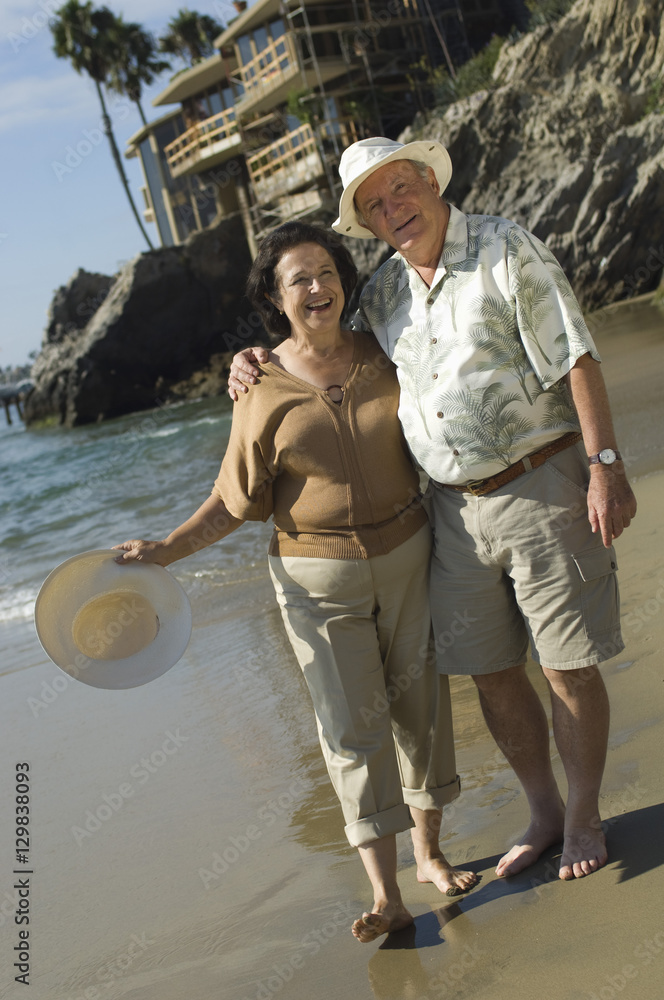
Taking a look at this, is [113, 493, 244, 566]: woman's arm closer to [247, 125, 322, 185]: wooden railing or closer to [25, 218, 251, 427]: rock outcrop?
[247, 125, 322, 185]: wooden railing

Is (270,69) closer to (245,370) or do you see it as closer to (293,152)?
(293,152)

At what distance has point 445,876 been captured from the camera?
2.71 metres

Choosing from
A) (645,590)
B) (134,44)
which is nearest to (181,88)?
(134,44)

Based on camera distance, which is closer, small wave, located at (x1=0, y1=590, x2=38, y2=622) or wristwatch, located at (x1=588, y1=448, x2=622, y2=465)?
wristwatch, located at (x1=588, y1=448, x2=622, y2=465)

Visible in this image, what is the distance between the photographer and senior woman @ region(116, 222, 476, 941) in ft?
8.78

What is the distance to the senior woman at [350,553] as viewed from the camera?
268 centimetres

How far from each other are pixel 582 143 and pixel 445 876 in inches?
810

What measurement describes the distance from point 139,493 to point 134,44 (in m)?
36.6

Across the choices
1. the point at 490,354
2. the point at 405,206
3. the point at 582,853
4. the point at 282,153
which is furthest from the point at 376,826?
the point at 282,153

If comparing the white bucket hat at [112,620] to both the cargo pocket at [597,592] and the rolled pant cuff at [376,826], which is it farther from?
the cargo pocket at [597,592]

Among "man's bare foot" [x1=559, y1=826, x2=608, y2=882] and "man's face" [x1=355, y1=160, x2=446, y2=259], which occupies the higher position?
"man's face" [x1=355, y1=160, x2=446, y2=259]

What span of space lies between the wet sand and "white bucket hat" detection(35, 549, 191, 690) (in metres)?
0.82

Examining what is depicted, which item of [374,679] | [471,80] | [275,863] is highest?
[471,80]

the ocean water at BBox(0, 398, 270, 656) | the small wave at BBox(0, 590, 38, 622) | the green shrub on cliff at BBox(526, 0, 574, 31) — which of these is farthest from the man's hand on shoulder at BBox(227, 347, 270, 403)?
the green shrub on cliff at BBox(526, 0, 574, 31)
